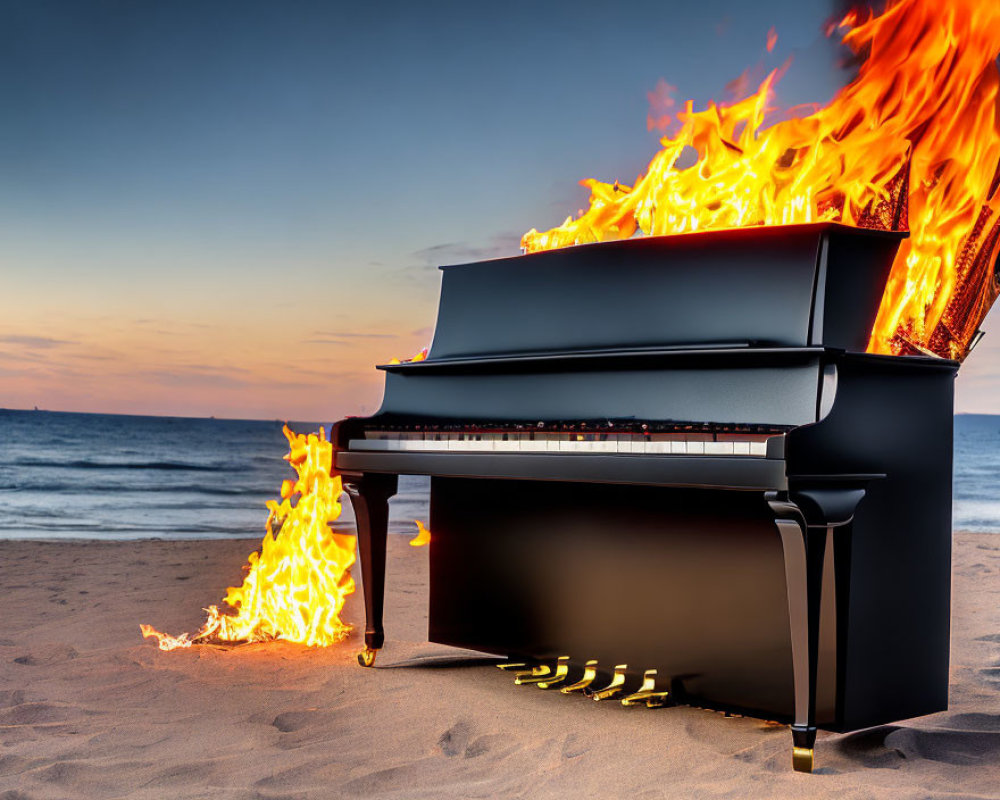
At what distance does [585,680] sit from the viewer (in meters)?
4.15

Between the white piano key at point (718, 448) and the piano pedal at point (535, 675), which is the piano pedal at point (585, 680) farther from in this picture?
the white piano key at point (718, 448)

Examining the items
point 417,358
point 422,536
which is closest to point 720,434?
point 417,358

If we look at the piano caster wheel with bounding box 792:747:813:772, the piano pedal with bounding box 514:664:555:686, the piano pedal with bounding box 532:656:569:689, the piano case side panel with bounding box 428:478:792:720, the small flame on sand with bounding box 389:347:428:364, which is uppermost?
the small flame on sand with bounding box 389:347:428:364

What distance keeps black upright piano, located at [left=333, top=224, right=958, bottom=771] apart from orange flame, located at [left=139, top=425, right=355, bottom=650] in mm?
445

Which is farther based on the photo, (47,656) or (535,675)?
(47,656)

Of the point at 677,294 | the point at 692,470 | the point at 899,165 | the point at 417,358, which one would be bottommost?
the point at 692,470

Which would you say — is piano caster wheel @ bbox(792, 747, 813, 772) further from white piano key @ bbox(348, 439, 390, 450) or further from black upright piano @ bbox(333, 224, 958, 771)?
white piano key @ bbox(348, 439, 390, 450)

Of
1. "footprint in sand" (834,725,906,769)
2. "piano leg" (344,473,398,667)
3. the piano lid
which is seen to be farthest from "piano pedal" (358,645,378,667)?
"footprint in sand" (834,725,906,769)

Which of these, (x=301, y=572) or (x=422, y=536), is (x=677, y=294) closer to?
(x=422, y=536)

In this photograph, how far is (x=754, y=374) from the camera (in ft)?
11.3

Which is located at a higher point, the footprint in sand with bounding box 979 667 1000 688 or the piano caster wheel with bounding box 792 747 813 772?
the piano caster wheel with bounding box 792 747 813 772

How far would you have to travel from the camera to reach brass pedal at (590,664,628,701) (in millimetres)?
3992

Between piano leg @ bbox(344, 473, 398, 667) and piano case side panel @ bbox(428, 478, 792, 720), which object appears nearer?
piano case side panel @ bbox(428, 478, 792, 720)

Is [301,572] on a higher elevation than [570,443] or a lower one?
lower
